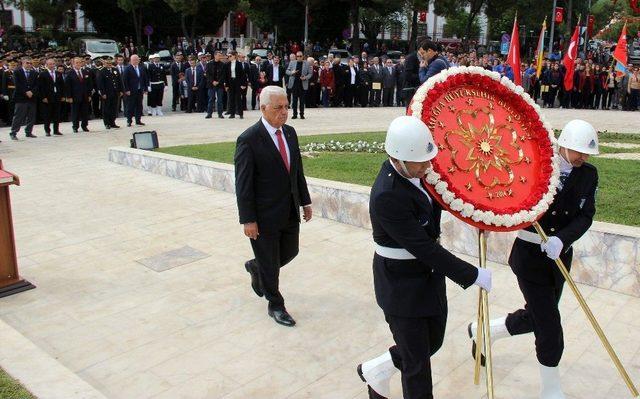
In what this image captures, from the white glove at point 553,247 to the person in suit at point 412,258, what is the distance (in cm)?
54

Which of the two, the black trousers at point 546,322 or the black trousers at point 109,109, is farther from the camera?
the black trousers at point 109,109

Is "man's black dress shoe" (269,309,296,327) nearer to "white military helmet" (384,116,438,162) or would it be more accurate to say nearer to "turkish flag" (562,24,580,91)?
"white military helmet" (384,116,438,162)

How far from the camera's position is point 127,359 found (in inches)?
177

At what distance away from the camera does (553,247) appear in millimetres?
3559

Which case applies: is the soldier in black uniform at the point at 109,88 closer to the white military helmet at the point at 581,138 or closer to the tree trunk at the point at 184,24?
the white military helmet at the point at 581,138

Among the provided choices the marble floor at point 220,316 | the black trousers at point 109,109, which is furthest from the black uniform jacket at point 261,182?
the black trousers at point 109,109

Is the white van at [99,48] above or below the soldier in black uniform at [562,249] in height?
above

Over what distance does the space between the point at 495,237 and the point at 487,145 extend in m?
2.89

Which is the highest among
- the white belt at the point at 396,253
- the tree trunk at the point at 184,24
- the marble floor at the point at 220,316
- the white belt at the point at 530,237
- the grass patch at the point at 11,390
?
the tree trunk at the point at 184,24

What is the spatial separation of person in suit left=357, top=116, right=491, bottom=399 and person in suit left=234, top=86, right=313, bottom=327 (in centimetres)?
165

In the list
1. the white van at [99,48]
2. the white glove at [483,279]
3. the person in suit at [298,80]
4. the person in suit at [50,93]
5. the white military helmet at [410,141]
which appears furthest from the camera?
the white van at [99,48]

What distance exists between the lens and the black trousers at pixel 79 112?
53.1 ft

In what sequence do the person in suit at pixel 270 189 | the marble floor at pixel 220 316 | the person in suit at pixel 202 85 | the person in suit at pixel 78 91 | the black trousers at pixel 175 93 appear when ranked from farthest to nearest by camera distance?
the black trousers at pixel 175 93 → the person in suit at pixel 202 85 → the person in suit at pixel 78 91 → the person in suit at pixel 270 189 → the marble floor at pixel 220 316

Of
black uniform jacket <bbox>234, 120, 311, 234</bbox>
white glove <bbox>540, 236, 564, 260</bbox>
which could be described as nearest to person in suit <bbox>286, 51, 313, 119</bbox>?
black uniform jacket <bbox>234, 120, 311, 234</bbox>
